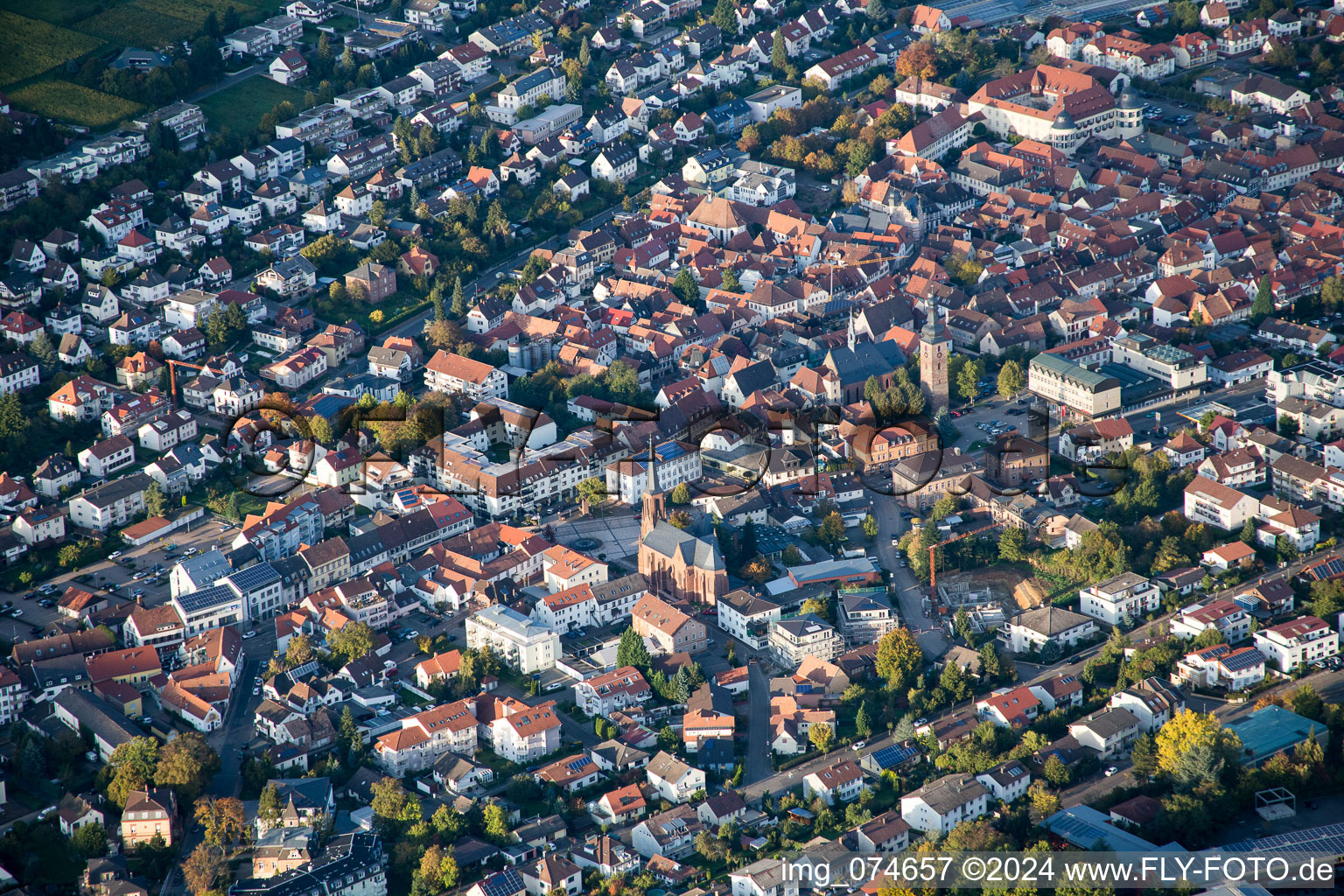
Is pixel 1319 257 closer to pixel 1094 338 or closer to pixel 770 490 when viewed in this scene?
pixel 1094 338

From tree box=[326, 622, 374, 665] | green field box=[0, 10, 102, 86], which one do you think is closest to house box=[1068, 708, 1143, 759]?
tree box=[326, 622, 374, 665]

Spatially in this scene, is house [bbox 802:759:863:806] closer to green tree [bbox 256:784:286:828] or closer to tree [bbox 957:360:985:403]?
green tree [bbox 256:784:286:828]

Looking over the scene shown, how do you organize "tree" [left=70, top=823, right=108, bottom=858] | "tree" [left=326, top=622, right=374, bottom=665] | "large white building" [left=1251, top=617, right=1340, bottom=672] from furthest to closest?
"tree" [left=326, top=622, right=374, bottom=665]
"large white building" [left=1251, top=617, right=1340, bottom=672]
"tree" [left=70, top=823, right=108, bottom=858]

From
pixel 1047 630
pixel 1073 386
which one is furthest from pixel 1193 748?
pixel 1073 386

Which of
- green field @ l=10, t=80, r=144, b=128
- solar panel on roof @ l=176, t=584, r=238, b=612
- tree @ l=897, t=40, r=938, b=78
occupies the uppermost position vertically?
green field @ l=10, t=80, r=144, b=128

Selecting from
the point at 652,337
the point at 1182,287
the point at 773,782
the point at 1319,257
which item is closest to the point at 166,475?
the point at 652,337

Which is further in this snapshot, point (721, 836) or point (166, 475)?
point (166, 475)
